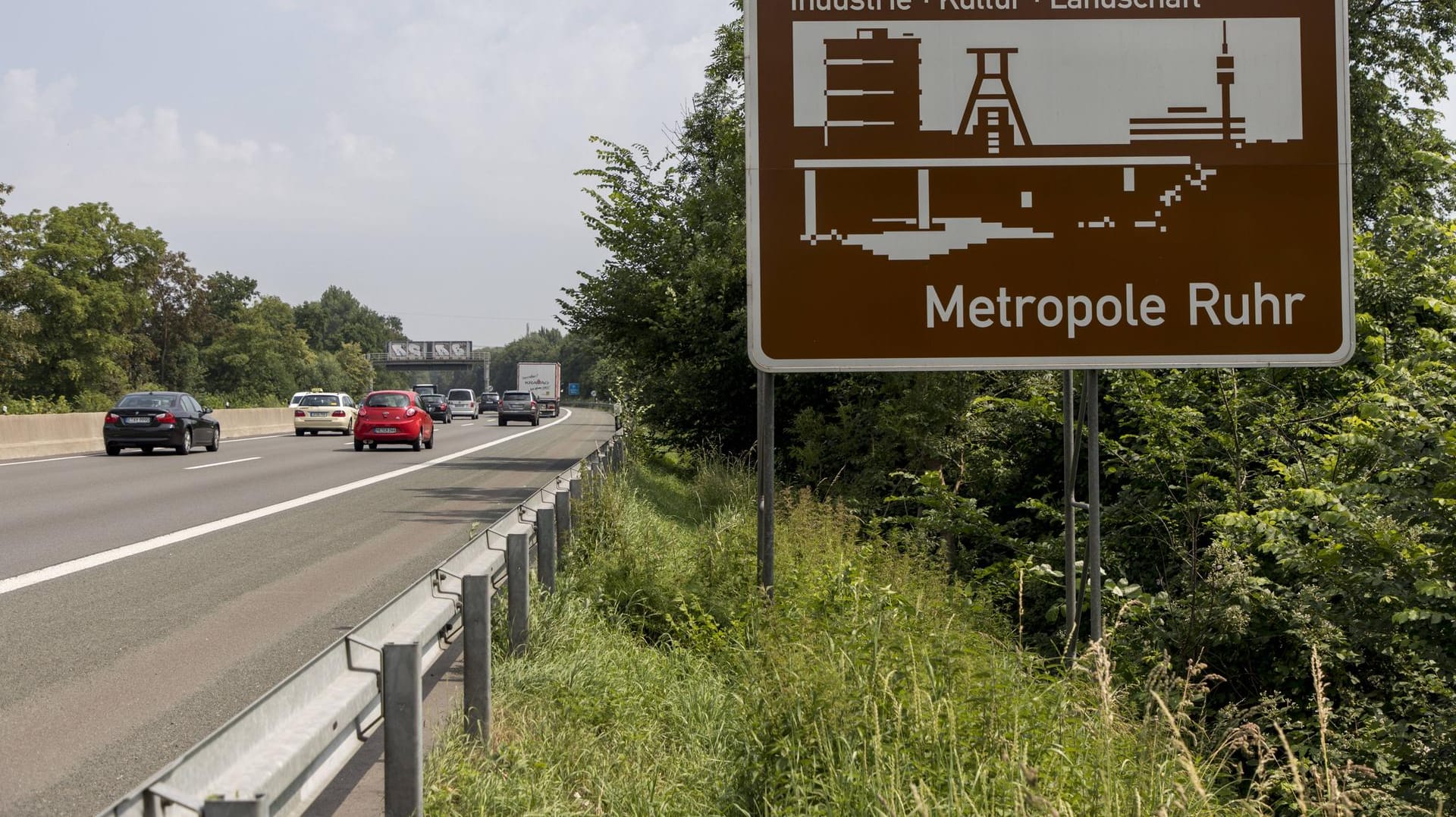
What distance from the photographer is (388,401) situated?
3362 cm

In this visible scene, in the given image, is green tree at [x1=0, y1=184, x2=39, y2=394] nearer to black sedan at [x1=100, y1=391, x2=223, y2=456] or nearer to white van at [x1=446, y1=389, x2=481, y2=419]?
white van at [x1=446, y1=389, x2=481, y2=419]

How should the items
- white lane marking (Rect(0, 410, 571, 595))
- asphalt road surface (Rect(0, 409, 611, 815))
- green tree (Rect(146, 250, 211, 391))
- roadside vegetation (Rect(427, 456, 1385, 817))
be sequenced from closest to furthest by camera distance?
roadside vegetation (Rect(427, 456, 1385, 817)), asphalt road surface (Rect(0, 409, 611, 815)), white lane marking (Rect(0, 410, 571, 595)), green tree (Rect(146, 250, 211, 391))

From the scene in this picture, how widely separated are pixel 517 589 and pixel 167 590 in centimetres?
480

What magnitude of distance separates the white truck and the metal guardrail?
75770mm

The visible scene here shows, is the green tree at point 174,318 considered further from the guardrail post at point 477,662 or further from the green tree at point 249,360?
the guardrail post at point 477,662

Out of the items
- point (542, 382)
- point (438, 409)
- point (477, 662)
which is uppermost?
point (542, 382)

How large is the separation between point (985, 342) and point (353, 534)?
9862 millimetres

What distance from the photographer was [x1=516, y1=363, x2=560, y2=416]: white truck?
80875mm

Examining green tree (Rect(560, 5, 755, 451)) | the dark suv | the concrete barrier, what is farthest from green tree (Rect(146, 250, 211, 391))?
green tree (Rect(560, 5, 755, 451))

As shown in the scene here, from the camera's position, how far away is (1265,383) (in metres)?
10.3

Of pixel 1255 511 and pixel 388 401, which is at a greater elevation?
pixel 388 401

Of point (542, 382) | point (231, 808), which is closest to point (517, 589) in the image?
point (231, 808)

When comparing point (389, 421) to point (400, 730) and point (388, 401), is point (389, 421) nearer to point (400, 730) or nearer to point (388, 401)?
point (388, 401)

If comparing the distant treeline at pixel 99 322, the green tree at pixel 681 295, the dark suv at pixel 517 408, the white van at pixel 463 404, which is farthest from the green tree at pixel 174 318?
the green tree at pixel 681 295
